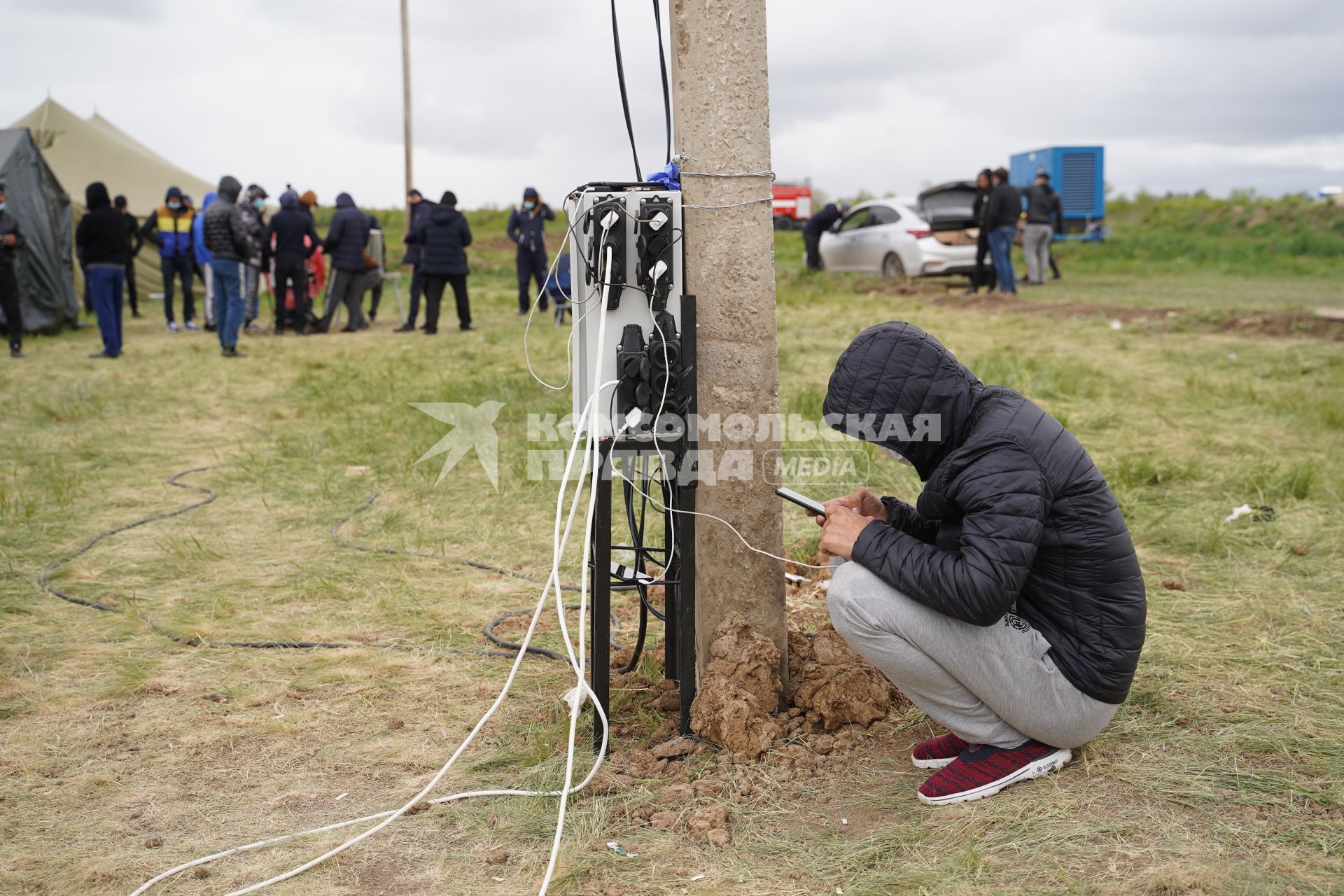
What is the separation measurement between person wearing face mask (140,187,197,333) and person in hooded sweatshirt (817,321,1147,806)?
46.3 ft

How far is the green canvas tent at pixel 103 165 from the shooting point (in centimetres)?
1941

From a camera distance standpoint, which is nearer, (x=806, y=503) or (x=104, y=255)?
(x=806, y=503)

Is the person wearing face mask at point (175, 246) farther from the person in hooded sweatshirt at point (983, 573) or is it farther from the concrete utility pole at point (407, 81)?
the person in hooded sweatshirt at point (983, 573)

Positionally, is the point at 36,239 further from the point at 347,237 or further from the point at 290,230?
the point at 347,237

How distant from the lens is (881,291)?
16844 mm

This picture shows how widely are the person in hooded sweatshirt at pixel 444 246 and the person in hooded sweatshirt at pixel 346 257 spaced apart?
0.66m

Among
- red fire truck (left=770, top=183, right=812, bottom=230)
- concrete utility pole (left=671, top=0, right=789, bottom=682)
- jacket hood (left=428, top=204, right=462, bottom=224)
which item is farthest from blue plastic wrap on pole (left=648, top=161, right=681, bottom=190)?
red fire truck (left=770, top=183, right=812, bottom=230)

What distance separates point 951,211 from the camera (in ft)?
59.3

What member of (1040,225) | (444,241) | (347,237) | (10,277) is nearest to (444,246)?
(444,241)

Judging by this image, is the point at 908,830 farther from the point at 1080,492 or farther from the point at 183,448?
the point at 183,448

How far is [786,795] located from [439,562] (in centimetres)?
256

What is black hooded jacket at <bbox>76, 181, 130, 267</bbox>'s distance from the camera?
38.1ft

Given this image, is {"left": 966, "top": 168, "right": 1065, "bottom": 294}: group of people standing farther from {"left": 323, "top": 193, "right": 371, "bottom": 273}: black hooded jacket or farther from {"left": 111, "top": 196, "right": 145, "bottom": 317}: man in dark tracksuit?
{"left": 111, "top": 196, "right": 145, "bottom": 317}: man in dark tracksuit

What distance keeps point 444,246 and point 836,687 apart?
11390mm
